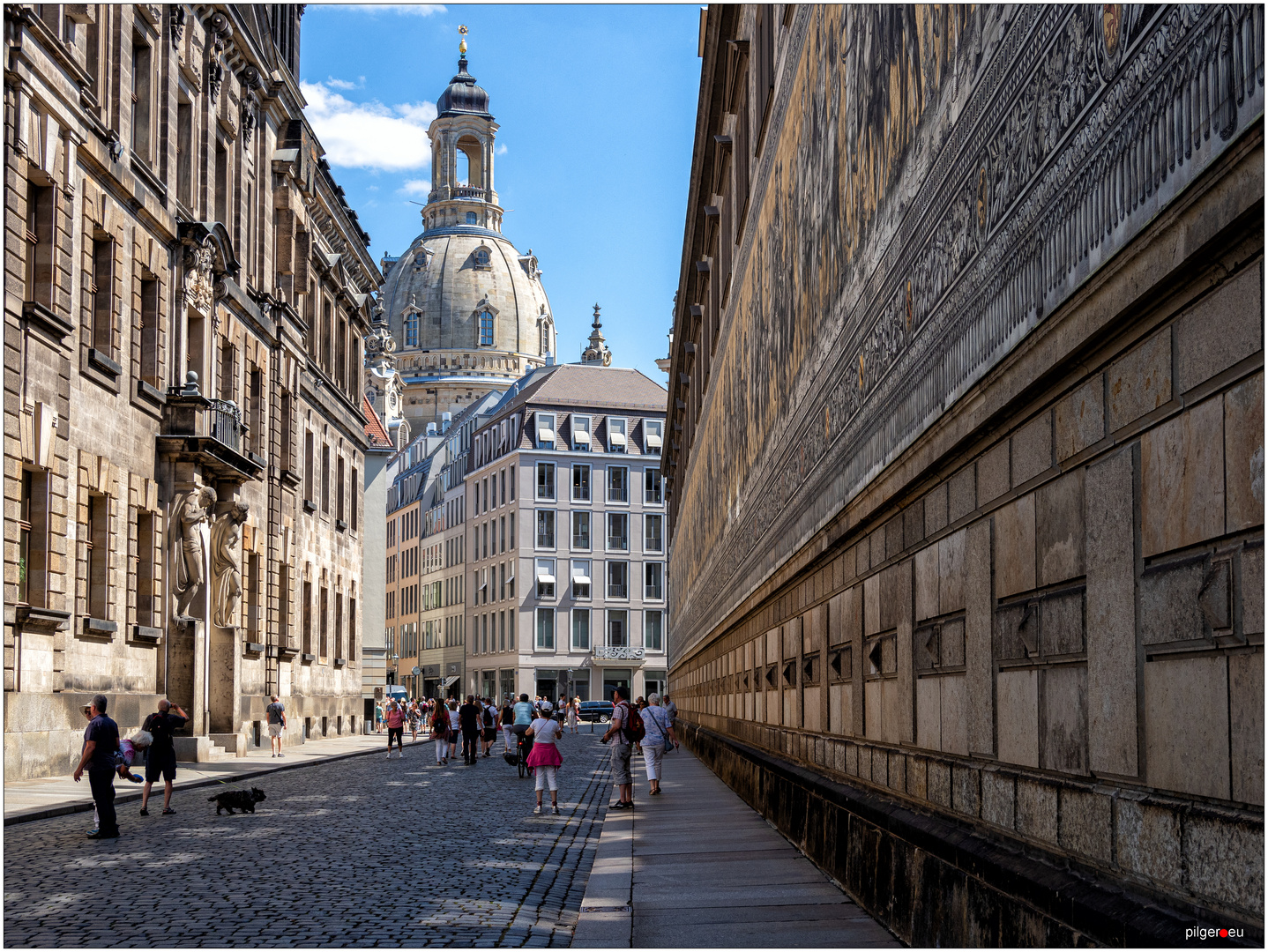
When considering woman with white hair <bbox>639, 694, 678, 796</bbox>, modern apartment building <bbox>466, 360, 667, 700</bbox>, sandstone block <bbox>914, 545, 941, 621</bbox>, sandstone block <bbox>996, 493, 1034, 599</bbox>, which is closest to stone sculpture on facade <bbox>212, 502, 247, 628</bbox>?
woman with white hair <bbox>639, 694, 678, 796</bbox>

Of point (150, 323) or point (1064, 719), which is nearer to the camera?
point (1064, 719)

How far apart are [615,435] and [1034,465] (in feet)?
318

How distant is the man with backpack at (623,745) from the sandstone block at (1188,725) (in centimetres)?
1776

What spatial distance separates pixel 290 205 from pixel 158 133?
1189 cm

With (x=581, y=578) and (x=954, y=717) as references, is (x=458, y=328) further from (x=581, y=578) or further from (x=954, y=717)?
(x=954, y=717)

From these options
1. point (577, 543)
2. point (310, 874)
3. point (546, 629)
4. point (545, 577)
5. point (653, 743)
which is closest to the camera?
point (310, 874)

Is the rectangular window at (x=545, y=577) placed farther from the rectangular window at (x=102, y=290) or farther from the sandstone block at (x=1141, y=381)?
the sandstone block at (x=1141, y=381)

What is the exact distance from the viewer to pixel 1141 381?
215 inches

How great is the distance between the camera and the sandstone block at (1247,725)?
4.44 m

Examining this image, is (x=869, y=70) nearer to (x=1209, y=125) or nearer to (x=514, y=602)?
(x=1209, y=125)

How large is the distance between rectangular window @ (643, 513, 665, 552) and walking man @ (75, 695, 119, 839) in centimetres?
8656

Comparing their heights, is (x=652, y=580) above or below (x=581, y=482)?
below

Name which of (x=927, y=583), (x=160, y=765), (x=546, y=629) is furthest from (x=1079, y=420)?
(x=546, y=629)

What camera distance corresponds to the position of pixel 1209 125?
4.57 m
